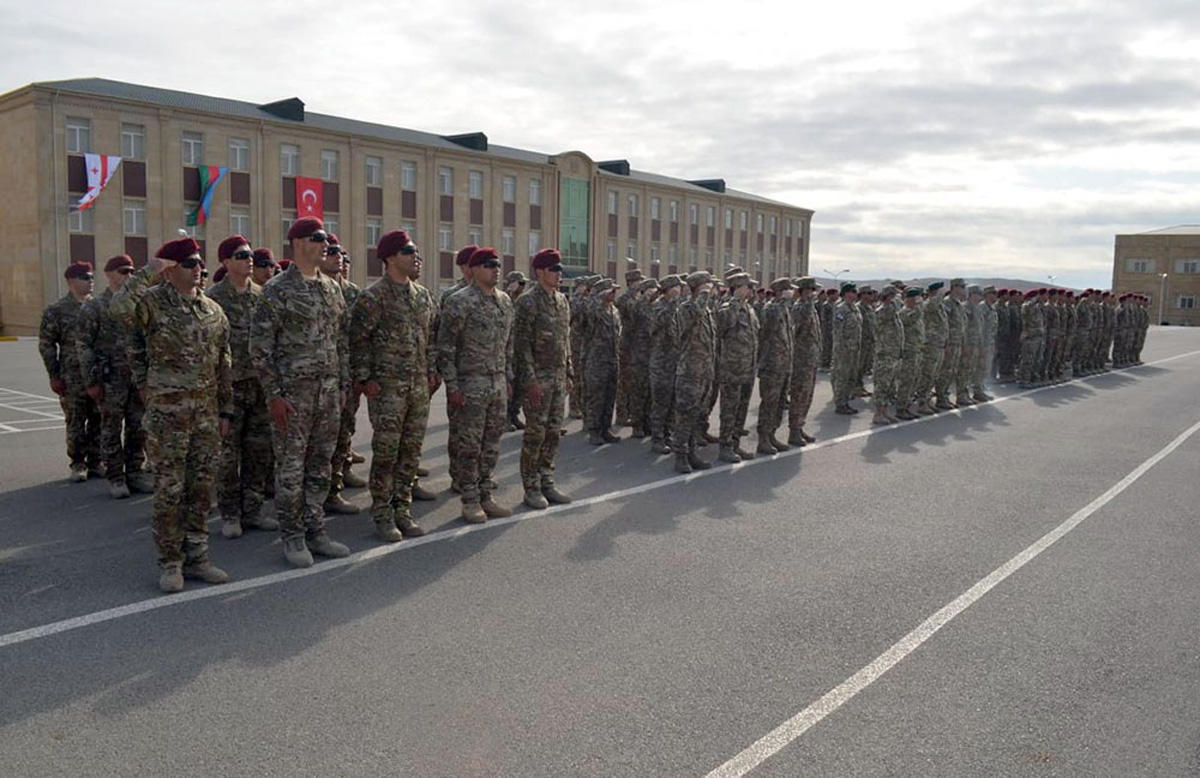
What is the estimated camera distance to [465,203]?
46969mm

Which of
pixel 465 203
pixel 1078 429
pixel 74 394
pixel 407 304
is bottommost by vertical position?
pixel 1078 429

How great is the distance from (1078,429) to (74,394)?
12.8 m

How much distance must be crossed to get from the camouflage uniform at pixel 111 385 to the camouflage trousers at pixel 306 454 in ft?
8.80

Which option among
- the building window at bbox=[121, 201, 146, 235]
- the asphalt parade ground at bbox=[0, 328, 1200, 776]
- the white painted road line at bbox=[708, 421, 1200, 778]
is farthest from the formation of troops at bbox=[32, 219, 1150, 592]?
the building window at bbox=[121, 201, 146, 235]

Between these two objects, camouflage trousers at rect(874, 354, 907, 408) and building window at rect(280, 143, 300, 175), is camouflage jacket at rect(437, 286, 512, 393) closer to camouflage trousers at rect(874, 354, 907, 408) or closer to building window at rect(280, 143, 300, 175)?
camouflage trousers at rect(874, 354, 907, 408)

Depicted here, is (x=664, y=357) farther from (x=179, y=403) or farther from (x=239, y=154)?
(x=239, y=154)

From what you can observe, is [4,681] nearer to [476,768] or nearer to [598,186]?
[476,768]

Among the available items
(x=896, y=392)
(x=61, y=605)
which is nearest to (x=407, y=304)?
(x=61, y=605)

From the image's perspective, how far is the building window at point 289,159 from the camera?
39.6 meters

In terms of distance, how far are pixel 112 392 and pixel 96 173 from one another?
31873mm

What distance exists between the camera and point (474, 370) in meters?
6.88

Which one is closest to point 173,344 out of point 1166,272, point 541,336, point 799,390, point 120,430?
point 120,430

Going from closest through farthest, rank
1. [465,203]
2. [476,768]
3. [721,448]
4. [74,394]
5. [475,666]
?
[476,768] → [475,666] → [74,394] → [721,448] → [465,203]

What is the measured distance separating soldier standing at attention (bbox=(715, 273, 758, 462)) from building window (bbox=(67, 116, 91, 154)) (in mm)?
33645
